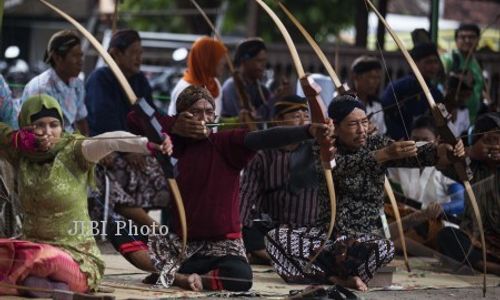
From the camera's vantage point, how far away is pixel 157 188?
920 cm

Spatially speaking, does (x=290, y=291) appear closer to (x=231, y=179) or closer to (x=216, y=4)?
(x=231, y=179)

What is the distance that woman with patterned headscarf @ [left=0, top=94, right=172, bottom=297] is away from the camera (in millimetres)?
6535

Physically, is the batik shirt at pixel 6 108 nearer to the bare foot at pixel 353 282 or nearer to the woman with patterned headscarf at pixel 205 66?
the woman with patterned headscarf at pixel 205 66

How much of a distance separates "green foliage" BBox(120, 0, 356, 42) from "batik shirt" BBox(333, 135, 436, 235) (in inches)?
515

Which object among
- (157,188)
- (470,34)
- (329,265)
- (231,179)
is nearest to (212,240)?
(231,179)

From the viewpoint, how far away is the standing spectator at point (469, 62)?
36.4ft

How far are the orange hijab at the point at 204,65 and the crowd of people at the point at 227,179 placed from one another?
0.01 m

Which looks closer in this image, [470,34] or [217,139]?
[217,139]

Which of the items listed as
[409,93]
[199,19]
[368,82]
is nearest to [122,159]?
[368,82]

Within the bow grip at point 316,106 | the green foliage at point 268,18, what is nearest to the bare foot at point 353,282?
the bow grip at point 316,106

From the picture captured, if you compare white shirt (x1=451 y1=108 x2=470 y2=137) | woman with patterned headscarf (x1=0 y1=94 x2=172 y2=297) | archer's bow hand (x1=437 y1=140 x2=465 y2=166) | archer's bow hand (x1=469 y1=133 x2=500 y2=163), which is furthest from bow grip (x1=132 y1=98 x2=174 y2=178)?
white shirt (x1=451 y1=108 x2=470 y2=137)

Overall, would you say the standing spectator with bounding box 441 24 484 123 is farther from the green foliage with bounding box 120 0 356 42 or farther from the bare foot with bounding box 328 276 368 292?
the green foliage with bounding box 120 0 356 42

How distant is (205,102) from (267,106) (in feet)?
10.2

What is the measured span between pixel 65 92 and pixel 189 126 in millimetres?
2115
